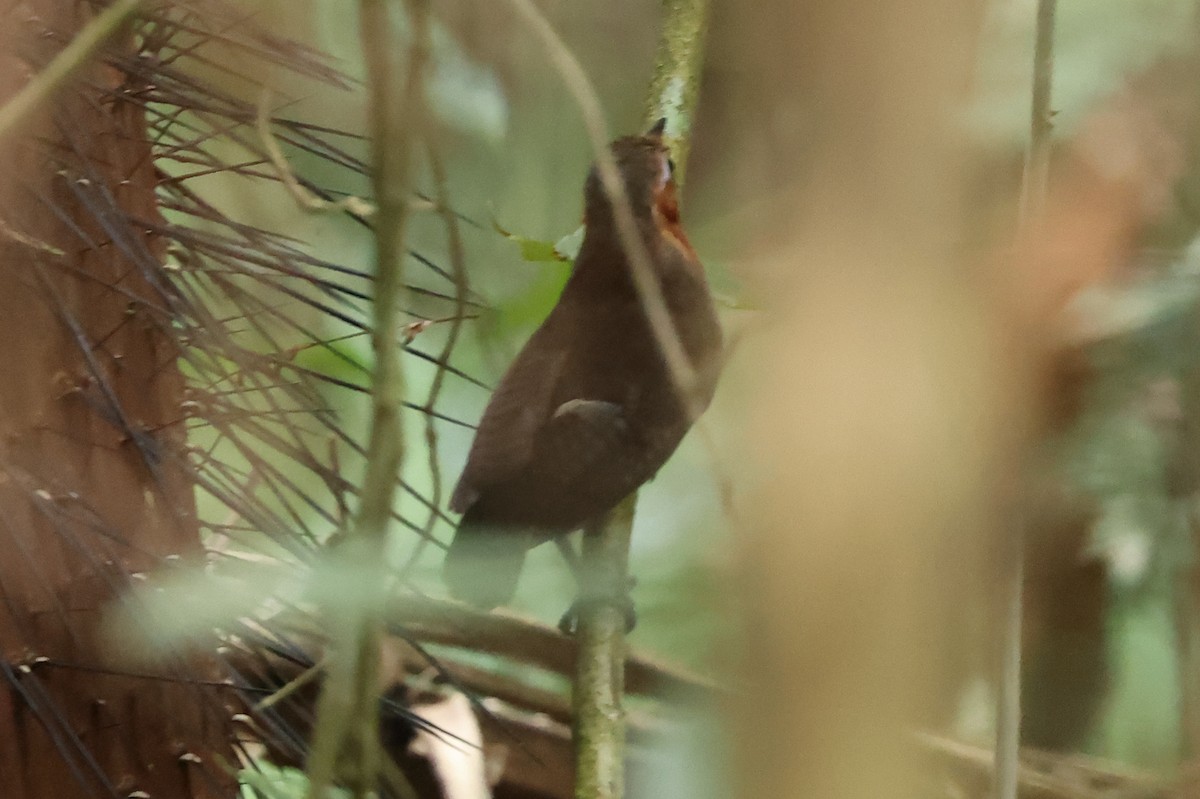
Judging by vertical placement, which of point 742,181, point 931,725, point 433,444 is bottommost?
point 931,725

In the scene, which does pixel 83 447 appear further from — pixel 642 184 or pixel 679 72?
pixel 679 72

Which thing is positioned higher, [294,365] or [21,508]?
[294,365]

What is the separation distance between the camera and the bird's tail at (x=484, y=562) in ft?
2.05

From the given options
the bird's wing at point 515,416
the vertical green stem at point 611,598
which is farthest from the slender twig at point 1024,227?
the bird's wing at point 515,416

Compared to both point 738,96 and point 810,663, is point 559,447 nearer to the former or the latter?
point 738,96

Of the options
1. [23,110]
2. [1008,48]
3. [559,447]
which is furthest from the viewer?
[559,447]

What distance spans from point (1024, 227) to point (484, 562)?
36 centimetres

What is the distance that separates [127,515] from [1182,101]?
62 cm

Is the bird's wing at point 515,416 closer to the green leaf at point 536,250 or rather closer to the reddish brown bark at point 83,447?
the green leaf at point 536,250

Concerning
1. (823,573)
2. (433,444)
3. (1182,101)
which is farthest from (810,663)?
(1182,101)

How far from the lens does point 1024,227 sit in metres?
0.52

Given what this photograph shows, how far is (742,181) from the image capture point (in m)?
0.65

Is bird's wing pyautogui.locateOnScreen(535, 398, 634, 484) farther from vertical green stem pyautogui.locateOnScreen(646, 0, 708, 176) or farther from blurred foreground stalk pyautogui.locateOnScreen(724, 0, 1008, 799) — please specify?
blurred foreground stalk pyautogui.locateOnScreen(724, 0, 1008, 799)

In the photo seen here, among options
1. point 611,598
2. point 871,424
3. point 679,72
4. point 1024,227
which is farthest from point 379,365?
point 679,72
